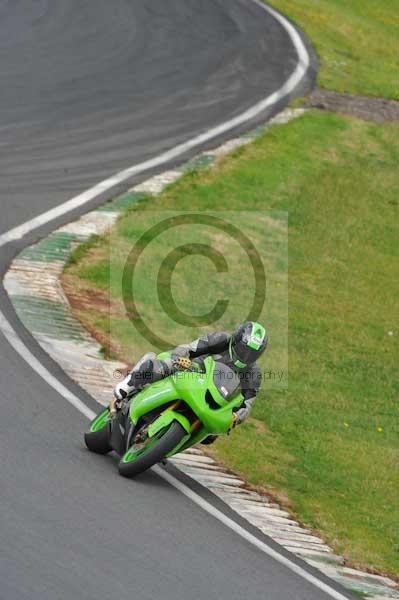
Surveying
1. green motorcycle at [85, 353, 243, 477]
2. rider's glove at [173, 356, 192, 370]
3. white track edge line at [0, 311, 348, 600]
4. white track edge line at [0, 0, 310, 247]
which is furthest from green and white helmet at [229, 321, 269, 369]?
white track edge line at [0, 0, 310, 247]

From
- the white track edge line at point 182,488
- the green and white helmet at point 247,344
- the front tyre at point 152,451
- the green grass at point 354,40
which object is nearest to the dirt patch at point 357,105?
the green grass at point 354,40

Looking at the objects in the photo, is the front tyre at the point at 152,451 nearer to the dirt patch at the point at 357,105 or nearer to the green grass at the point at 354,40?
the dirt patch at the point at 357,105

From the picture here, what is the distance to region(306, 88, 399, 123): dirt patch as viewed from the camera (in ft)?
80.6

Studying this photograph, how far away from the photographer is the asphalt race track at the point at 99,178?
7.76 metres

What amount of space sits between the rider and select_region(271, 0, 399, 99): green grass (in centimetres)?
1681

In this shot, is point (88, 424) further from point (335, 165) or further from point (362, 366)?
point (335, 165)

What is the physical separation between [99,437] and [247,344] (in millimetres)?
1452

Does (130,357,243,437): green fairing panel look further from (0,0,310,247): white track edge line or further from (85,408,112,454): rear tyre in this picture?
(0,0,310,247): white track edge line

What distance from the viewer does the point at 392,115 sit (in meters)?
25.0

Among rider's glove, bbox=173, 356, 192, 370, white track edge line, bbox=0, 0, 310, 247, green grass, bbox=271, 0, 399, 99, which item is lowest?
green grass, bbox=271, 0, 399, 99

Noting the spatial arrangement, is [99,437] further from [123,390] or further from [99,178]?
[99,178]

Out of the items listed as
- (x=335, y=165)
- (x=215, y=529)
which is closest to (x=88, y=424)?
(x=215, y=529)

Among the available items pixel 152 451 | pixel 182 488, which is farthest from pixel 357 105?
pixel 152 451

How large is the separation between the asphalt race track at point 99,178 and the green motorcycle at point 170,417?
0.19m
